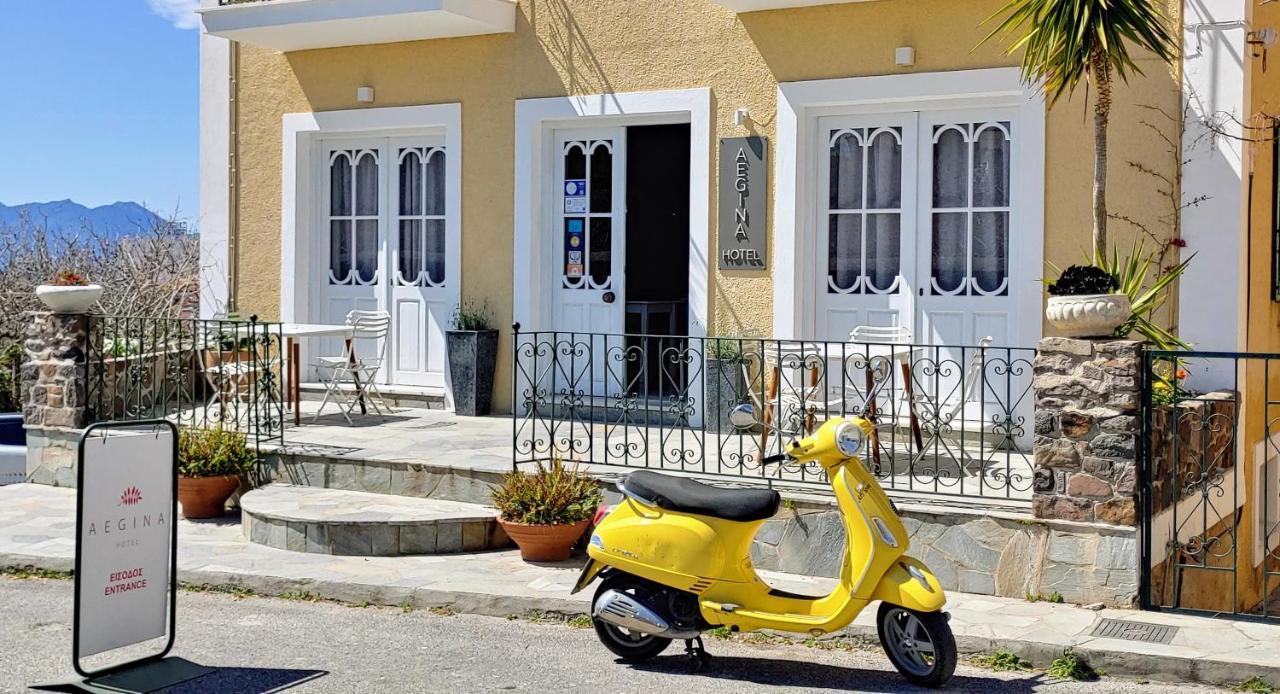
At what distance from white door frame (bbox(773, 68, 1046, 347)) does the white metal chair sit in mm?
3304

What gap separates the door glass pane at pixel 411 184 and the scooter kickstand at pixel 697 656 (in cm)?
664

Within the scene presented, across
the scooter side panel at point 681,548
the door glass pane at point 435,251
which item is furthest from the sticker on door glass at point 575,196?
the scooter side panel at point 681,548

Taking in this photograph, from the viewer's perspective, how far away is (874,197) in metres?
10.0

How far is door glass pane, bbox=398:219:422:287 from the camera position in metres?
11.8

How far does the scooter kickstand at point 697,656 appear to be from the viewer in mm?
5965

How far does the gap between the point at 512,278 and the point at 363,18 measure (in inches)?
92.3

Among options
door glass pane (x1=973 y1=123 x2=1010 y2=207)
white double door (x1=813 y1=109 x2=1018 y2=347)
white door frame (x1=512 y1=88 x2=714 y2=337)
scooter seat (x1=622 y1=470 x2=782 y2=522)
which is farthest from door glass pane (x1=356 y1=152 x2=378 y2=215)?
scooter seat (x1=622 y1=470 x2=782 y2=522)

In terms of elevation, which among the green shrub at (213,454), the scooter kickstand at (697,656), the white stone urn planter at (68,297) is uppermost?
the white stone urn planter at (68,297)

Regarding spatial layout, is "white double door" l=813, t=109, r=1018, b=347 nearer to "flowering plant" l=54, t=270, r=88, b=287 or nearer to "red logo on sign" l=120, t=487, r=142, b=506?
"flowering plant" l=54, t=270, r=88, b=287

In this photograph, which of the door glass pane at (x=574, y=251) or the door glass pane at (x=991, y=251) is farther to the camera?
the door glass pane at (x=574, y=251)

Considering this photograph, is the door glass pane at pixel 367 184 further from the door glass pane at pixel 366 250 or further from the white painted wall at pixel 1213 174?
the white painted wall at pixel 1213 174

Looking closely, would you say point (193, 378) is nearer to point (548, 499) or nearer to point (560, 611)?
point (548, 499)

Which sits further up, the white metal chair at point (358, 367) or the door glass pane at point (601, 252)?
the door glass pane at point (601, 252)

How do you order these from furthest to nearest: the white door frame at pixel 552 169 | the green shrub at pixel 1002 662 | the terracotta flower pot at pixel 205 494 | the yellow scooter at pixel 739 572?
the white door frame at pixel 552 169 → the terracotta flower pot at pixel 205 494 → the green shrub at pixel 1002 662 → the yellow scooter at pixel 739 572
